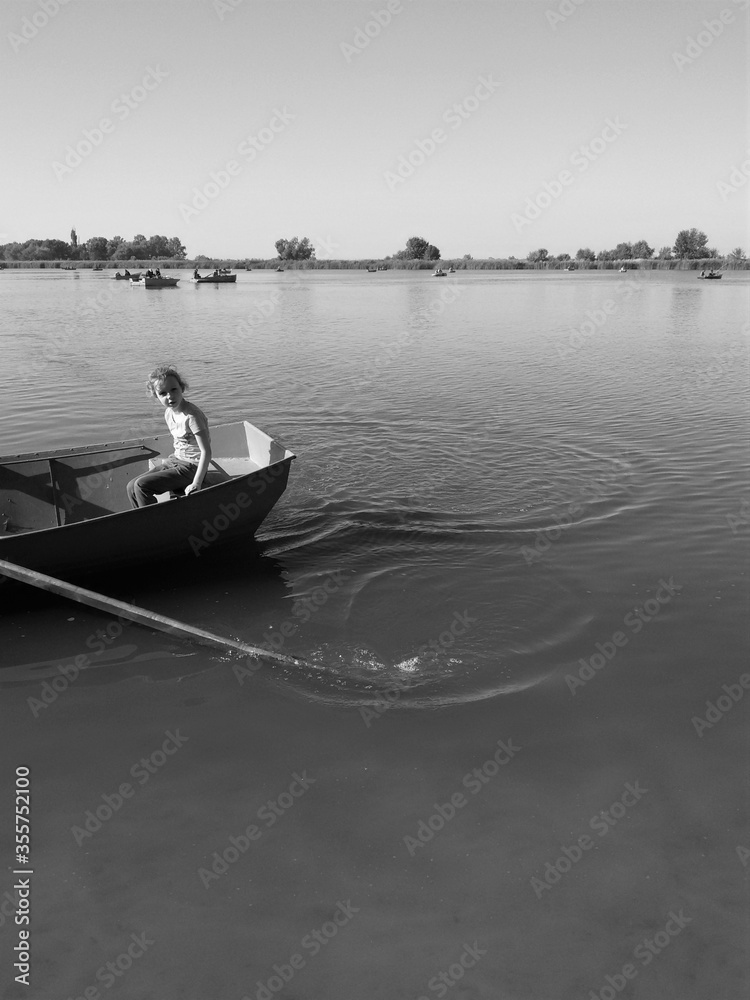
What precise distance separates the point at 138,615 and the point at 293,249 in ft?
506

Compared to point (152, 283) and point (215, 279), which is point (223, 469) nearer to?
point (152, 283)

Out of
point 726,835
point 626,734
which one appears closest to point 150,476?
point 626,734

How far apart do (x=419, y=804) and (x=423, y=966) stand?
45.7 inches

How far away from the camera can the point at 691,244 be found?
12462cm

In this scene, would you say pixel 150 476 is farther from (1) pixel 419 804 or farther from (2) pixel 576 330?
(2) pixel 576 330

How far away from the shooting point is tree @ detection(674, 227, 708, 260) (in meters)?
123

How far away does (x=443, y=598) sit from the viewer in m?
7.79

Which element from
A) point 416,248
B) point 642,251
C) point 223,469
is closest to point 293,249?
point 416,248

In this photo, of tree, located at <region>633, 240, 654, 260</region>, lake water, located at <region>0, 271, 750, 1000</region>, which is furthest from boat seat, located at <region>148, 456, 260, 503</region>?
tree, located at <region>633, 240, 654, 260</region>

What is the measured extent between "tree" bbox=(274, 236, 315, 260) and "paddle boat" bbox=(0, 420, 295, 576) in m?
150

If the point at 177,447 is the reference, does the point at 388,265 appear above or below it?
above

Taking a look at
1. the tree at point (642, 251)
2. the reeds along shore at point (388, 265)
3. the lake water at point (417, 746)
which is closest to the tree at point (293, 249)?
the reeds along shore at point (388, 265)

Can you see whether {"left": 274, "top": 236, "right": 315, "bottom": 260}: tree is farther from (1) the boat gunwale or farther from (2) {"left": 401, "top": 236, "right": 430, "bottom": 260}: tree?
(1) the boat gunwale

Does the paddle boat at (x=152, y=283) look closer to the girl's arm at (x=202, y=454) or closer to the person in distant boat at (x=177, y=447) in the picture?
the person in distant boat at (x=177, y=447)
